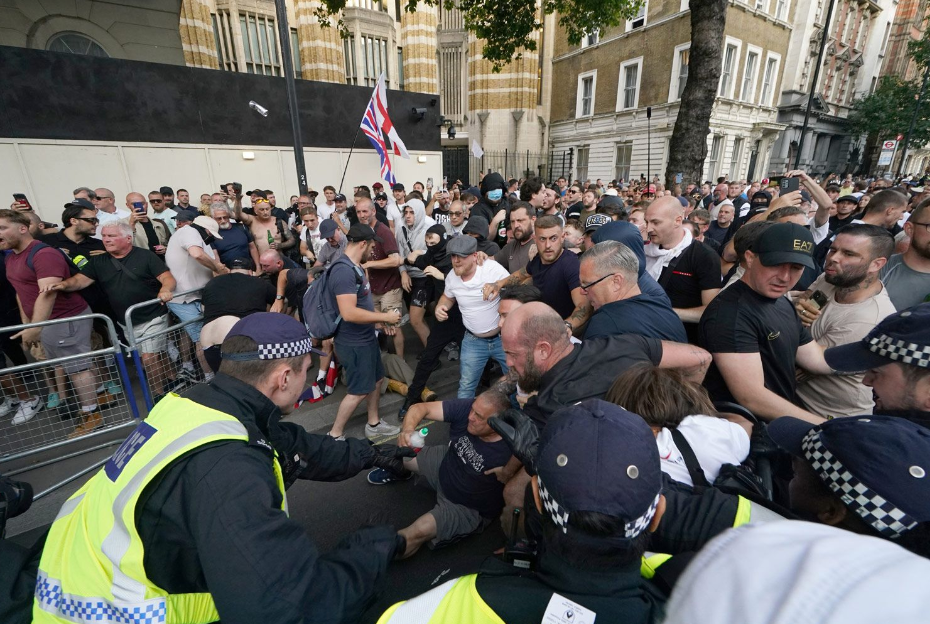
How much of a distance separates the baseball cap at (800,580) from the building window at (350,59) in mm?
28291

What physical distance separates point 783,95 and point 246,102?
93.9 feet

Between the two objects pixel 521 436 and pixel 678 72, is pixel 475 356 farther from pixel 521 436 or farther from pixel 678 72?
pixel 678 72

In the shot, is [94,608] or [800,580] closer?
[800,580]

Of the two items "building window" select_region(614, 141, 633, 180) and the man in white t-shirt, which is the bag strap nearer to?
the man in white t-shirt

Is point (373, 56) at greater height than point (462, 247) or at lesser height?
greater

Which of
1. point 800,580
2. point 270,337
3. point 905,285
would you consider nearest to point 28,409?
point 270,337

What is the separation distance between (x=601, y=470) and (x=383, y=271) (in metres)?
4.55

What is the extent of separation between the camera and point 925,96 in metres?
25.8

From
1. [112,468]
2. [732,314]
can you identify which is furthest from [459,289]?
[112,468]

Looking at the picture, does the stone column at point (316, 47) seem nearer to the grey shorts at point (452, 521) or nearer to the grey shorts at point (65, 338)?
the grey shorts at point (65, 338)

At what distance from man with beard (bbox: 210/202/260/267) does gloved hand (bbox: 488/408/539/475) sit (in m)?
4.98

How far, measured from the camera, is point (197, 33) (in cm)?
1903

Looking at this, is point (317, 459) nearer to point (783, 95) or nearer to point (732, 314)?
point (732, 314)

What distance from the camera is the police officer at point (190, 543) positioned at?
117 centimetres
